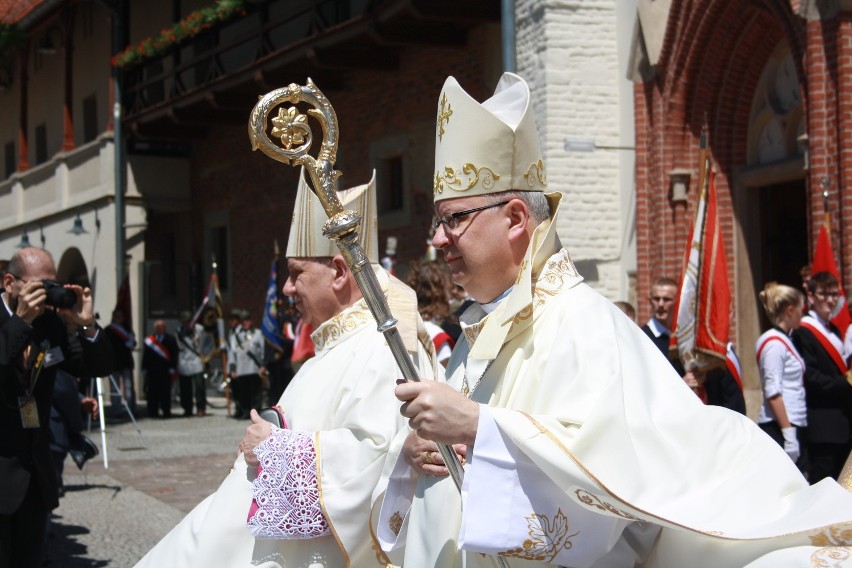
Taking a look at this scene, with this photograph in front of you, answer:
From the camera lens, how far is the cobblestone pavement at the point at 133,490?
773 centimetres

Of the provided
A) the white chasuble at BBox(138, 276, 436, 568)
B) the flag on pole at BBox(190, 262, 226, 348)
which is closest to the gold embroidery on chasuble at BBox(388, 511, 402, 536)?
the white chasuble at BBox(138, 276, 436, 568)

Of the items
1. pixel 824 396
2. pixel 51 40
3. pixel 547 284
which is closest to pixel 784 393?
pixel 824 396

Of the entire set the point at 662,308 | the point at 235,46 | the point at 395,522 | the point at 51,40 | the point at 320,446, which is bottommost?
the point at 395,522

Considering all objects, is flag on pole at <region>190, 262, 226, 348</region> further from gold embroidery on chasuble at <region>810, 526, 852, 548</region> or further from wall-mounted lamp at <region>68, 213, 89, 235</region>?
gold embroidery on chasuble at <region>810, 526, 852, 548</region>

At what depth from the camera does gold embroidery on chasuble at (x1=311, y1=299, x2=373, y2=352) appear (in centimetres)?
409

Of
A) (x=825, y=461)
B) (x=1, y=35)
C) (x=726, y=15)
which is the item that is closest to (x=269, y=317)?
(x=726, y=15)

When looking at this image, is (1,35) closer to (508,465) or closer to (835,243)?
(835,243)

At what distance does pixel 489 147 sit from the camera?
9.55ft

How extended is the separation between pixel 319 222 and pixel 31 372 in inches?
65.4

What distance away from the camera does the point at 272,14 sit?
2064 cm

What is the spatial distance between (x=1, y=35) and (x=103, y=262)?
7841 mm

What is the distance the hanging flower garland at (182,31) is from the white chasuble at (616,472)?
17.5 m

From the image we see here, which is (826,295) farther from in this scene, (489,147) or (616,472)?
(616,472)

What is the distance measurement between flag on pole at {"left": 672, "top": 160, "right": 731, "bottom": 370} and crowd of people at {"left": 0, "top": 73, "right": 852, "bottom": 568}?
2.31 meters
